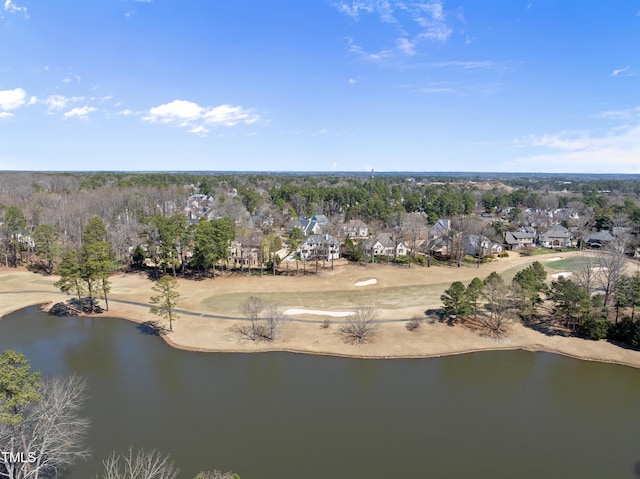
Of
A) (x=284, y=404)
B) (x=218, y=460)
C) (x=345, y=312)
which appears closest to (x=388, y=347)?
(x=345, y=312)

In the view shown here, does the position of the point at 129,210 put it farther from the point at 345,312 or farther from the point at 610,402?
the point at 610,402

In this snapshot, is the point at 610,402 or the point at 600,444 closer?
the point at 600,444

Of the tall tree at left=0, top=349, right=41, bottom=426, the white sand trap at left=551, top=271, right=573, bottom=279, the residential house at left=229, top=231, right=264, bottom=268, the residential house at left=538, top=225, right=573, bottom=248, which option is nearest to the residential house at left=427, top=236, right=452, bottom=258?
the white sand trap at left=551, top=271, right=573, bottom=279

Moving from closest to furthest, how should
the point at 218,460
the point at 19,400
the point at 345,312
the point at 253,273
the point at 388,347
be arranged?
1. the point at 19,400
2. the point at 218,460
3. the point at 388,347
4. the point at 345,312
5. the point at 253,273

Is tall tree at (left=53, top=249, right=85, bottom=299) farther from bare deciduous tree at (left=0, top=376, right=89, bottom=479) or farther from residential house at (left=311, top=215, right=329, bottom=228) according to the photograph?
residential house at (left=311, top=215, right=329, bottom=228)

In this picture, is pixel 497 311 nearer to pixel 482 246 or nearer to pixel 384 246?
pixel 384 246

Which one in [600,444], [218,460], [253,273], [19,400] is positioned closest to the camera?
[19,400]

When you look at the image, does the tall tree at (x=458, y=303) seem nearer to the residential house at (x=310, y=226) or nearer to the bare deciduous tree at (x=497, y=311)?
the bare deciduous tree at (x=497, y=311)
